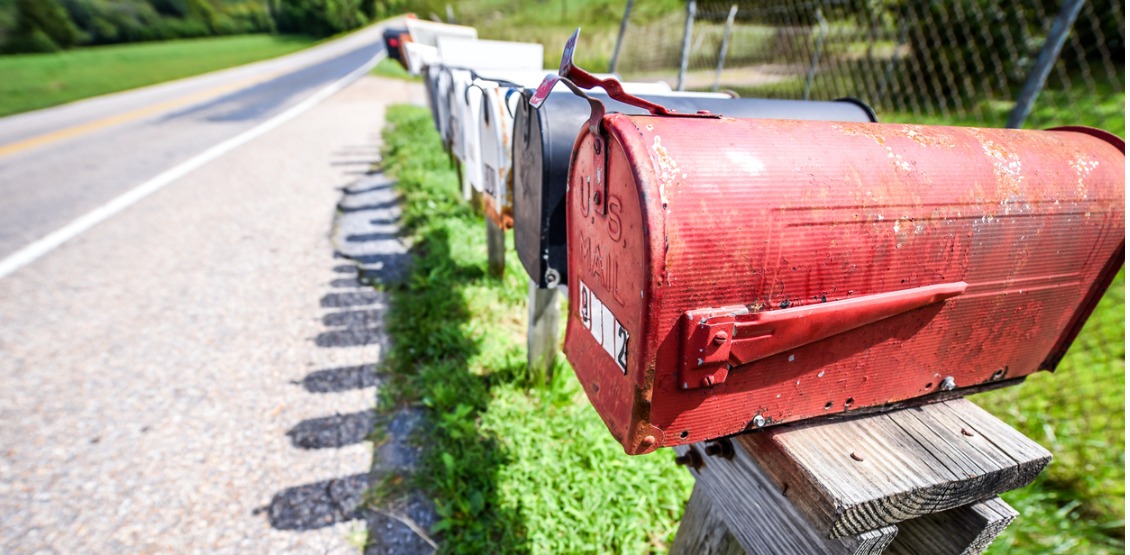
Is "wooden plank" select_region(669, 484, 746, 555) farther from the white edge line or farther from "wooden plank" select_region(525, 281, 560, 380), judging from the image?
the white edge line

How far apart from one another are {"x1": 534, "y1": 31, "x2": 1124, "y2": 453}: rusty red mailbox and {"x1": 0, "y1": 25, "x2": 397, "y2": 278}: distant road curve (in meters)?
5.09

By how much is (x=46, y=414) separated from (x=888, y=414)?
333cm

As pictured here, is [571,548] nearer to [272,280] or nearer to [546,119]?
[546,119]

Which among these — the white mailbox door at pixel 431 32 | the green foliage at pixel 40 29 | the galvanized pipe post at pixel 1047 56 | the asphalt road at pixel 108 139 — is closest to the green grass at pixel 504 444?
the galvanized pipe post at pixel 1047 56

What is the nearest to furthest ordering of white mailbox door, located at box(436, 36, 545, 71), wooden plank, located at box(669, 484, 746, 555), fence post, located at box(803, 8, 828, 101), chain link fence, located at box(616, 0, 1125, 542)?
wooden plank, located at box(669, 484, 746, 555)
chain link fence, located at box(616, 0, 1125, 542)
white mailbox door, located at box(436, 36, 545, 71)
fence post, located at box(803, 8, 828, 101)

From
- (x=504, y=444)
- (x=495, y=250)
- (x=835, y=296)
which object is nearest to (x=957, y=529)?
(x=835, y=296)

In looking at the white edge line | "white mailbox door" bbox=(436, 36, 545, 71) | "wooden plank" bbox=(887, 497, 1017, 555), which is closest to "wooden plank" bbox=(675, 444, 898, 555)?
"wooden plank" bbox=(887, 497, 1017, 555)

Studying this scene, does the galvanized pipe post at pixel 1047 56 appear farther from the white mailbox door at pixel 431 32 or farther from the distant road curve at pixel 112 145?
the distant road curve at pixel 112 145

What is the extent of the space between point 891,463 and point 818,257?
322 millimetres

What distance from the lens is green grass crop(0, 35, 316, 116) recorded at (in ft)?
39.9

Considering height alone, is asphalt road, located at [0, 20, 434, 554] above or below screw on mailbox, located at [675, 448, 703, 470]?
below

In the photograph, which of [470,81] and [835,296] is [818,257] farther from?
[470,81]

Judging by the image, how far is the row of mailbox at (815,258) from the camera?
0.70 metres

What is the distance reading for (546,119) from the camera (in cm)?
133
